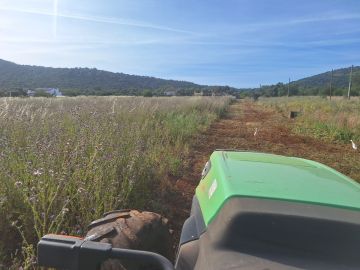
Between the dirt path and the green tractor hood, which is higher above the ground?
the green tractor hood

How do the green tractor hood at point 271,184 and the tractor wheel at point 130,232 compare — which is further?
the tractor wheel at point 130,232

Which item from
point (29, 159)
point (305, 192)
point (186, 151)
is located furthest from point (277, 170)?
point (186, 151)

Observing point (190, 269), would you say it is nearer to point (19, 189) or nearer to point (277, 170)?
point (277, 170)

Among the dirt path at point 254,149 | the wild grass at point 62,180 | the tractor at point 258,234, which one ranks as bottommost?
the dirt path at point 254,149

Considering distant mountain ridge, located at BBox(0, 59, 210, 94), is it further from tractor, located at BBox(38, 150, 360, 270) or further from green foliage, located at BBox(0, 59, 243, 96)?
tractor, located at BBox(38, 150, 360, 270)

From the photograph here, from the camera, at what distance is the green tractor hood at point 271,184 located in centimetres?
175

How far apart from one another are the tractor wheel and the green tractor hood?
541mm

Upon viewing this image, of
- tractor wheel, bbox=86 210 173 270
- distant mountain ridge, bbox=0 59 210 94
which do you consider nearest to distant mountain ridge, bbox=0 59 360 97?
distant mountain ridge, bbox=0 59 210 94

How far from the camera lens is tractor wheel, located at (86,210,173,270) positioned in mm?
2625

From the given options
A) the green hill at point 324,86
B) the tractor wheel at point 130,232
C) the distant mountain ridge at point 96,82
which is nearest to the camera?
the tractor wheel at point 130,232

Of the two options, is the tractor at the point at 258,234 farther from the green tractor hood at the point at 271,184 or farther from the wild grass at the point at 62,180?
the wild grass at the point at 62,180

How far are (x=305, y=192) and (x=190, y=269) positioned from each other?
1.90 feet

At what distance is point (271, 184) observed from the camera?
194 cm

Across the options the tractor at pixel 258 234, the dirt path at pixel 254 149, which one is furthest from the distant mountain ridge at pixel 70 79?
the tractor at pixel 258 234
